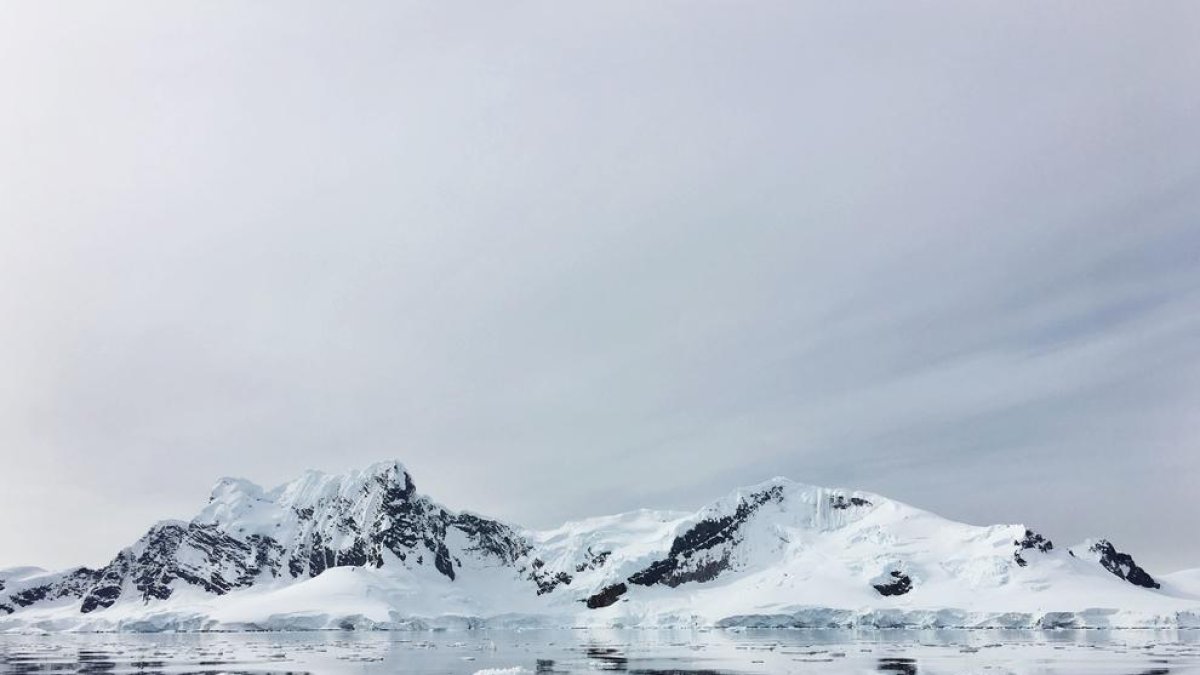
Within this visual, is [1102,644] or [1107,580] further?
[1107,580]

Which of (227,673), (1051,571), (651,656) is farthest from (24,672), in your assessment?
(1051,571)

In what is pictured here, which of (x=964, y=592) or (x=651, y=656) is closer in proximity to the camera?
(x=651, y=656)

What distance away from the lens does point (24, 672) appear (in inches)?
2739

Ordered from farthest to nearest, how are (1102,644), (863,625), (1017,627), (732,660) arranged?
(863,625)
(1017,627)
(1102,644)
(732,660)

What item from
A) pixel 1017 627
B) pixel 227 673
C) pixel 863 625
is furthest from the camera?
pixel 863 625

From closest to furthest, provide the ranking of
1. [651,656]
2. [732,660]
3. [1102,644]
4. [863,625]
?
[732,660]
[651,656]
[1102,644]
[863,625]

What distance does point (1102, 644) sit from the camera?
10044 centimetres

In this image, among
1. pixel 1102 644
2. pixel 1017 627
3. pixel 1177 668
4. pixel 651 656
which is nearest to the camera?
pixel 1177 668

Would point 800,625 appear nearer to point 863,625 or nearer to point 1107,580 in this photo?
point 863,625

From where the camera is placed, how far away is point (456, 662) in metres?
84.6

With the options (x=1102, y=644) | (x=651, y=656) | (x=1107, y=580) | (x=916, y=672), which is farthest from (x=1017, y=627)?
(x=916, y=672)

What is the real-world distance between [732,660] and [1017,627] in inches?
4368

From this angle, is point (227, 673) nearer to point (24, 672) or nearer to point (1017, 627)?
point (24, 672)

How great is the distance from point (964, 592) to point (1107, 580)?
107 feet
